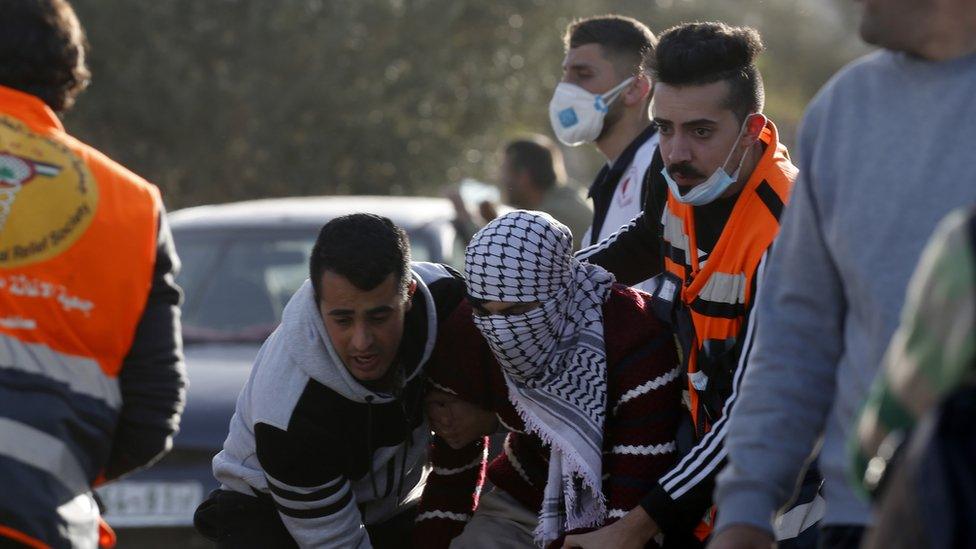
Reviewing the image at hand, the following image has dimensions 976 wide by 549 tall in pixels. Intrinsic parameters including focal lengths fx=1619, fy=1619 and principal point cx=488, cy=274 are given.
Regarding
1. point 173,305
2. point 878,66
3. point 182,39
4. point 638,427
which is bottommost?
point 182,39

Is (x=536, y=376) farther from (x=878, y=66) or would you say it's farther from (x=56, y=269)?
(x=878, y=66)

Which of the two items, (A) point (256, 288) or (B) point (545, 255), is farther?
(A) point (256, 288)

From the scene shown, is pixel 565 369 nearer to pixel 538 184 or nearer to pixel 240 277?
pixel 240 277

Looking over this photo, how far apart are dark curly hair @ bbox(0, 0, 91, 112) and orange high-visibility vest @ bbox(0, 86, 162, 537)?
5cm

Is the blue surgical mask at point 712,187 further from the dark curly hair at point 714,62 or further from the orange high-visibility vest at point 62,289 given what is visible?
the orange high-visibility vest at point 62,289

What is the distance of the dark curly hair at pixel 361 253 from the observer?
4133 mm

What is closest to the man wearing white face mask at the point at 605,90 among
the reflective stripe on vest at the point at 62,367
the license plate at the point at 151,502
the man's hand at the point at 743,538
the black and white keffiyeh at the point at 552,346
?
the black and white keffiyeh at the point at 552,346

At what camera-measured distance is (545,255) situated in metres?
3.95

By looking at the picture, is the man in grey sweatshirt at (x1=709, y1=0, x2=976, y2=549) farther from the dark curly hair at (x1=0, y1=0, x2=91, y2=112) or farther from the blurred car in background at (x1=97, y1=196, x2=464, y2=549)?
the blurred car in background at (x1=97, y1=196, x2=464, y2=549)

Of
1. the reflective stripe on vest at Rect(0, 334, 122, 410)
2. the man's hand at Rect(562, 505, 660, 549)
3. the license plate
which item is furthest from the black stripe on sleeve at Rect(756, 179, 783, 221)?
the license plate

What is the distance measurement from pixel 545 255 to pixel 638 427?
0.49 metres

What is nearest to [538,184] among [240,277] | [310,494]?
[240,277]

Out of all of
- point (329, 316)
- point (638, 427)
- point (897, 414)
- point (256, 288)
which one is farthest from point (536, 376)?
point (256, 288)

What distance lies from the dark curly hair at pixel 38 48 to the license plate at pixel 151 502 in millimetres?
2998
